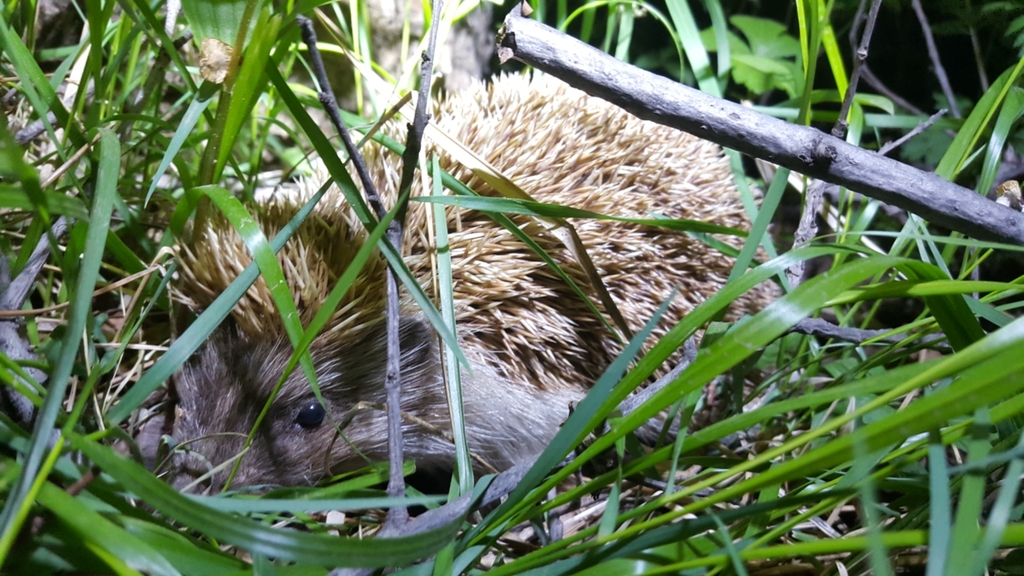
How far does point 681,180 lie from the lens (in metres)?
1.96

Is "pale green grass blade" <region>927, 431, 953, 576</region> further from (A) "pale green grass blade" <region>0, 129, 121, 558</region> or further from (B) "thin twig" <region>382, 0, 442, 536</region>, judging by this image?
(A) "pale green grass blade" <region>0, 129, 121, 558</region>

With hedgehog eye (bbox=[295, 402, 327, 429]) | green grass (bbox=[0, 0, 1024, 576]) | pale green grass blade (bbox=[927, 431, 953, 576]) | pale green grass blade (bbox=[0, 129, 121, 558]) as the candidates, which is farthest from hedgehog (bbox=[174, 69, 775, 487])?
pale green grass blade (bbox=[927, 431, 953, 576])

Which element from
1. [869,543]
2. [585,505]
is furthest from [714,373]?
[585,505]

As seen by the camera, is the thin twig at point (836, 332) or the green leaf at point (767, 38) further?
the green leaf at point (767, 38)

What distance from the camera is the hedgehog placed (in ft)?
5.03

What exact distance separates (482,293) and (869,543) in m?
1.13

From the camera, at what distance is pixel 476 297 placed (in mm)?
1666

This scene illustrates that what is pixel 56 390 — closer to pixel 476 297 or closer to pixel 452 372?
pixel 452 372

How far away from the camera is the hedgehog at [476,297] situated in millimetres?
1534

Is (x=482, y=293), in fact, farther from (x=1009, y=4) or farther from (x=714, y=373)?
(x=1009, y=4)

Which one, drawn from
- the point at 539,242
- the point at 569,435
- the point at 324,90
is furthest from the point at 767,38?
the point at 569,435

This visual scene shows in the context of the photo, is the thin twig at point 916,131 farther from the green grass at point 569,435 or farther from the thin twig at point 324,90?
the thin twig at point 324,90

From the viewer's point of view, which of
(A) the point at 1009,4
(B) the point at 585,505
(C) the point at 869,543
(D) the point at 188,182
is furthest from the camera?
(A) the point at 1009,4

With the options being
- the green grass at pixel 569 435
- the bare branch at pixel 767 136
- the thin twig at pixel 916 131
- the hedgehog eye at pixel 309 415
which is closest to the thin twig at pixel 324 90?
the green grass at pixel 569 435
